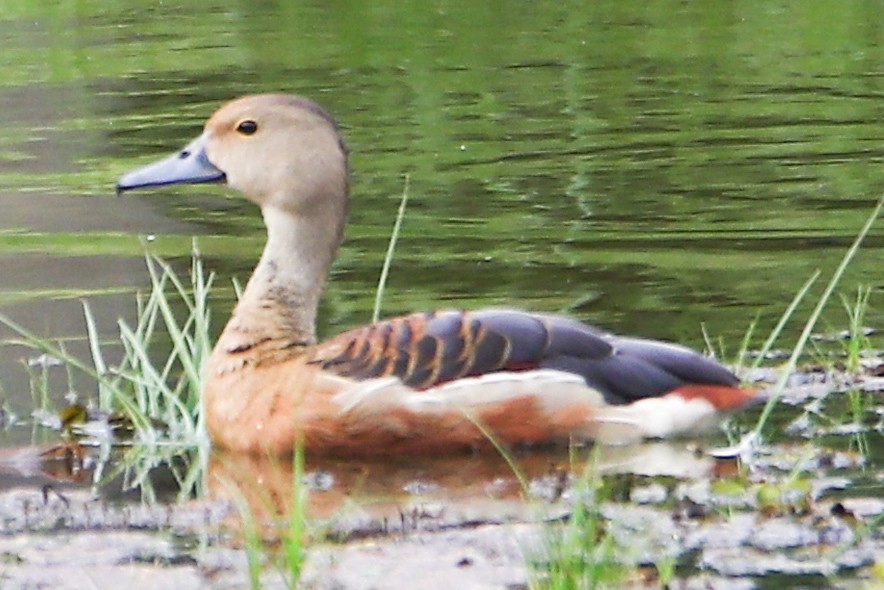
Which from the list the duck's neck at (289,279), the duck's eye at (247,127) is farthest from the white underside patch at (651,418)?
the duck's eye at (247,127)

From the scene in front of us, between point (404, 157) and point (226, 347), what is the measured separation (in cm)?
789

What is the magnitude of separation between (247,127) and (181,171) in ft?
0.94

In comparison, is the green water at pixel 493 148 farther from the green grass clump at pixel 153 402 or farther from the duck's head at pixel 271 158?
the duck's head at pixel 271 158

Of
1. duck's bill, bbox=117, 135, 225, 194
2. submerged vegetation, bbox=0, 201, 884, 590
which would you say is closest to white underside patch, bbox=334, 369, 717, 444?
submerged vegetation, bbox=0, 201, 884, 590

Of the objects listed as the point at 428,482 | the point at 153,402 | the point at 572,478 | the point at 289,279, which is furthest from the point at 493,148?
the point at 572,478

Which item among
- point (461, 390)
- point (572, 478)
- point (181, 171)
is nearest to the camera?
point (572, 478)

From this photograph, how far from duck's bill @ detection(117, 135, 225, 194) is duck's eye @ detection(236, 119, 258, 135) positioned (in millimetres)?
145

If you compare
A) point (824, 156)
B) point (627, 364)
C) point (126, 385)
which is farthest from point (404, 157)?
point (627, 364)

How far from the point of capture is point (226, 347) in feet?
24.6

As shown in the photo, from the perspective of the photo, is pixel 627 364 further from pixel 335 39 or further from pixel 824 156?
pixel 335 39

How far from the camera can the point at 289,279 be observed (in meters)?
7.73

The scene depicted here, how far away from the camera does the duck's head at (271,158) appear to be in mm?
7758

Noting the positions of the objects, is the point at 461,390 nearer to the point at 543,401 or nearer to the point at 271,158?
the point at 543,401

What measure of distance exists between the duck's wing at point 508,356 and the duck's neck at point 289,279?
47 cm
